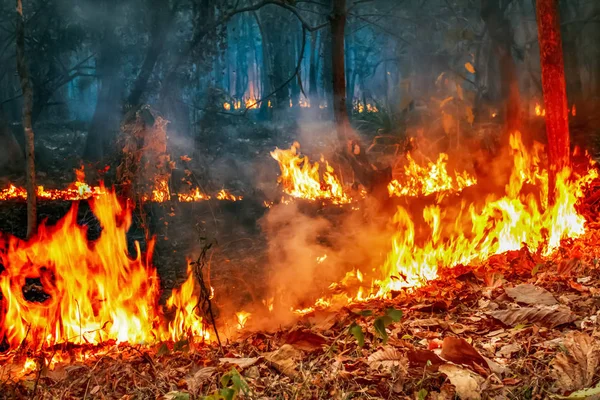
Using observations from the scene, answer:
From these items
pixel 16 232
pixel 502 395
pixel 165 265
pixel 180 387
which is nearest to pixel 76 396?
pixel 180 387

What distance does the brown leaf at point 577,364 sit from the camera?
A: 294 cm

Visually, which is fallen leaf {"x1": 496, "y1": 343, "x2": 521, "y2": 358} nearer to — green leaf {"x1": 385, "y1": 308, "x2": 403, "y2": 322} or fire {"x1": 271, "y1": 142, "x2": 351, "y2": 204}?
green leaf {"x1": 385, "y1": 308, "x2": 403, "y2": 322}

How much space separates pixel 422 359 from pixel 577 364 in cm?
→ 82

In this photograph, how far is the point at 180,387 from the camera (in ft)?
11.3

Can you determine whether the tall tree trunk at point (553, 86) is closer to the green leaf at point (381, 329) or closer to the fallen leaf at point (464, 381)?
the green leaf at point (381, 329)

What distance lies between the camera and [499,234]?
7.47m

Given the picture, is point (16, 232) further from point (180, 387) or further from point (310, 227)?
point (180, 387)

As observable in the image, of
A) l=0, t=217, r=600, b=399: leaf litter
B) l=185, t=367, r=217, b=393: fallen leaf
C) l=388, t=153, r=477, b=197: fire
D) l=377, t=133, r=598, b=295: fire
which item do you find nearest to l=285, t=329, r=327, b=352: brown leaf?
l=0, t=217, r=600, b=399: leaf litter

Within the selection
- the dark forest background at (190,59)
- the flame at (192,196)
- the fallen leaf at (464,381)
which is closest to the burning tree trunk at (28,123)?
the dark forest background at (190,59)

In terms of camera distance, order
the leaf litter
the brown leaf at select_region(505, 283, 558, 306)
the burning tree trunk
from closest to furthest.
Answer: the leaf litter < the brown leaf at select_region(505, 283, 558, 306) < the burning tree trunk

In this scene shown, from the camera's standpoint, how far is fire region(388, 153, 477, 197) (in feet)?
43.4

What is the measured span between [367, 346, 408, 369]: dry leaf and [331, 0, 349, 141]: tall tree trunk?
860 cm

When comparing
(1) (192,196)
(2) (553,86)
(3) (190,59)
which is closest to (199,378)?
(2) (553,86)

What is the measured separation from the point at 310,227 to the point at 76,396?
7.72 m
